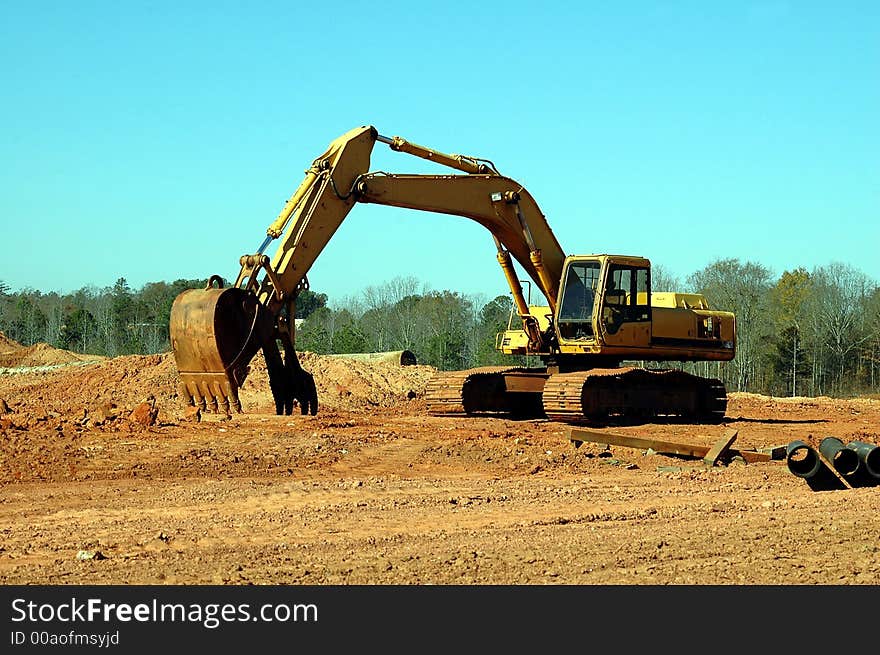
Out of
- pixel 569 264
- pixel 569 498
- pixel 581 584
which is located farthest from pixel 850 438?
pixel 581 584

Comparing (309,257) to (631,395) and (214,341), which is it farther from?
(631,395)

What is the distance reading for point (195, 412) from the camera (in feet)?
62.5

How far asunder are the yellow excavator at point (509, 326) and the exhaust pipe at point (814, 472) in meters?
7.42

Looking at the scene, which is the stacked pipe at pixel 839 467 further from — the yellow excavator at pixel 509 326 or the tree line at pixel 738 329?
Result: the tree line at pixel 738 329

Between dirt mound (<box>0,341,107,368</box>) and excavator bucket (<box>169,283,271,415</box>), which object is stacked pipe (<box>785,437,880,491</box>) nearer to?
excavator bucket (<box>169,283,271,415</box>)

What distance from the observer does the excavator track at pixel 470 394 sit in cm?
2188

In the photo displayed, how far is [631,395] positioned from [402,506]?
10.4 metres

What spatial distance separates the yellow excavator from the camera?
1753cm

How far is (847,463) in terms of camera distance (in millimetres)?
12312

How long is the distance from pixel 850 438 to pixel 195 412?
1089 centimetres

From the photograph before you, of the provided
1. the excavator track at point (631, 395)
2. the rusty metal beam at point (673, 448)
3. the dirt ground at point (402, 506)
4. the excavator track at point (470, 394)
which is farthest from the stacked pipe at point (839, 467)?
the excavator track at point (470, 394)

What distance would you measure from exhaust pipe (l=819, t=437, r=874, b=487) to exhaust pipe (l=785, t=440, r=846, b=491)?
0.30 feet

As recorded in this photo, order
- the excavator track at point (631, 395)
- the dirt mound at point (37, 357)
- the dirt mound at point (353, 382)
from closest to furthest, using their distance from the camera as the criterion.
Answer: the excavator track at point (631, 395), the dirt mound at point (353, 382), the dirt mound at point (37, 357)

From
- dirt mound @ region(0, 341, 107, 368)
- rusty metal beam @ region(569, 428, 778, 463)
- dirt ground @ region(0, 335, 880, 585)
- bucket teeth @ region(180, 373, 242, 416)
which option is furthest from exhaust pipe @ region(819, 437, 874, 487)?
dirt mound @ region(0, 341, 107, 368)
